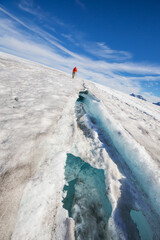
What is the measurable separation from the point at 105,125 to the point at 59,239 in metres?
3.01

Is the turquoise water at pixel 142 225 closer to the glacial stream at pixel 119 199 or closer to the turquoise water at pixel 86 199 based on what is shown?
the glacial stream at pixel 119 199

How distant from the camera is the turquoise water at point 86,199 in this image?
1.48 metres

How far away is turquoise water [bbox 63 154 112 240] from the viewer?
58.4 inches

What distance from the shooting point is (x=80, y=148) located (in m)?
2.66

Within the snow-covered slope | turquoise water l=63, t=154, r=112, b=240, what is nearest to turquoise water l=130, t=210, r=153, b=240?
the snow-covered slope

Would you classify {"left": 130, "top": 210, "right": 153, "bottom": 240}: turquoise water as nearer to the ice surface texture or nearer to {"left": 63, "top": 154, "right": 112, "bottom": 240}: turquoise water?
the ice surface texture

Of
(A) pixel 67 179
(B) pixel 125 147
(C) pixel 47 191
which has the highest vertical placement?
(B) pixel 125 147

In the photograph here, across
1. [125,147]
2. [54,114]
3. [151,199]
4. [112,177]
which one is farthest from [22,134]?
[151,199]

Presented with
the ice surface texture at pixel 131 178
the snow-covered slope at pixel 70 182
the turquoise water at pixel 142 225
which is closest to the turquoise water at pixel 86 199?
the snow-covered slope at pixel 70 182

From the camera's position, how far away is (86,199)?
181 cm

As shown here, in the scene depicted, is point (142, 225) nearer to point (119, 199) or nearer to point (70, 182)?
point (119, 199)

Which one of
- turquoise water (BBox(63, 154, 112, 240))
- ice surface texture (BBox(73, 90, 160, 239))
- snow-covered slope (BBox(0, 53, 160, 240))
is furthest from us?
ice surface texture (BBox(73, 90, 160, 239))

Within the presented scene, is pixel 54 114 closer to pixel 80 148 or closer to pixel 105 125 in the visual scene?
pixel 80 148

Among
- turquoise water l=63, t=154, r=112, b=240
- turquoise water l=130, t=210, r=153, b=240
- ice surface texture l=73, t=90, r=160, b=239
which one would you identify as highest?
ice surface texture l=73, t=90, r=160, b=239
